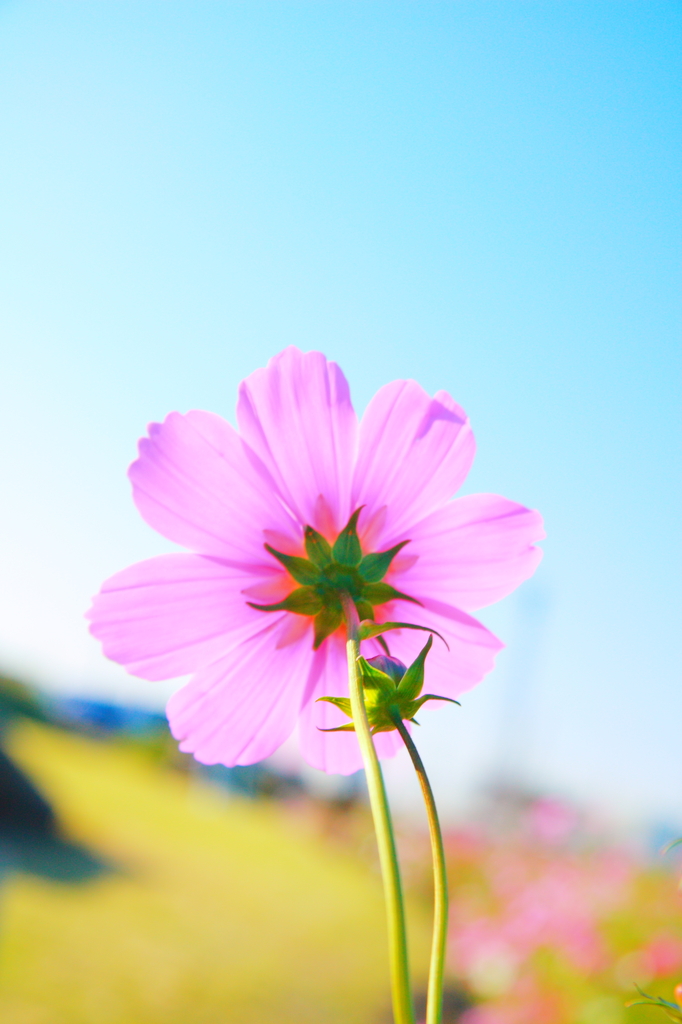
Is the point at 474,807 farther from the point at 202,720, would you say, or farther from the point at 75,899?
the point at 202,720

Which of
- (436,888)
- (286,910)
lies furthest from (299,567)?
(286,910)

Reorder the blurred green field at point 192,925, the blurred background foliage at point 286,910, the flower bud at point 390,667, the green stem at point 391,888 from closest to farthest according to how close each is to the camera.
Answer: the green stem at point 391,888
the flower bud at point 390,667
the blurred background foliage at point 286,910
the blurred green field at point 192,925

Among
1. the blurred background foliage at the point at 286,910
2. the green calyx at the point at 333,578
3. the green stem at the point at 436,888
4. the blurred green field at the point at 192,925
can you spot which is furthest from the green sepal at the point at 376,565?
the blurred green field at the point at 192,925

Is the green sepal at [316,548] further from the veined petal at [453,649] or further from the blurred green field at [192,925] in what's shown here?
the blurred green field at [192,925]

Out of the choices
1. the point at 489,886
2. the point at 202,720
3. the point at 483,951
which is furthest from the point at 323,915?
the point at 202,720

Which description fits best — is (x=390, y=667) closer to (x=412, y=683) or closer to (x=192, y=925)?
(x=412, y=683)

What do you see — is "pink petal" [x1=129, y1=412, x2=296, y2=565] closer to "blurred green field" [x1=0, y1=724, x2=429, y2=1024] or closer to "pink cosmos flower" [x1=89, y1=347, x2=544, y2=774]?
"pink cosmos flower" [x1=89, y1=347, x2=544, y2=774]

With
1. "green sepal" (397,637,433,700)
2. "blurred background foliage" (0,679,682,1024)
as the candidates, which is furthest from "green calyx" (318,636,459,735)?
"blurred background foliage" (0,679,682,1024)

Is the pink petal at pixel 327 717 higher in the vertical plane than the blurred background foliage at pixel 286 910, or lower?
higher
